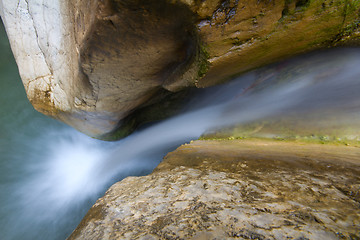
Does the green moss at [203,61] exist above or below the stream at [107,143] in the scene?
above

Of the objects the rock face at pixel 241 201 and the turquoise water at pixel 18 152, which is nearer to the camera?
the rock face at pixel 241 201

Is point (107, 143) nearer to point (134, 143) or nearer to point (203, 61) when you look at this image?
point (134, 143)

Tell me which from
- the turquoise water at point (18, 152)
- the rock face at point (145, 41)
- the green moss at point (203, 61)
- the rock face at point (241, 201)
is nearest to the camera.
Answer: the rock face at point (241, 201)

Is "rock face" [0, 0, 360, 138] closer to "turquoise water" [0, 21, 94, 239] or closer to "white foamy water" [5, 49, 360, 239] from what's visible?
"white foamy water" [5, 49, 360, 239]

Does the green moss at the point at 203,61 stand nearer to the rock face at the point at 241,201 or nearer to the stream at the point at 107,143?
the stream at the point at 107,143

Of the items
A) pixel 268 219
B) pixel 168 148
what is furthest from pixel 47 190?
pixel 268 219

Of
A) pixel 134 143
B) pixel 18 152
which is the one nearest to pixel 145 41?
pixel 134 143

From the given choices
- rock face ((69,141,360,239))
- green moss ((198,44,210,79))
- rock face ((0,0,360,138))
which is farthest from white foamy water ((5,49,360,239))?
rock face ((69,141,360,239))

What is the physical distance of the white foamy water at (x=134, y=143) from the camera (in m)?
2.01

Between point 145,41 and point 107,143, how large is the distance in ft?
10.9

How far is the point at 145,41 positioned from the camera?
160 cm

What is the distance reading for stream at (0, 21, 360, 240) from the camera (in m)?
2.01

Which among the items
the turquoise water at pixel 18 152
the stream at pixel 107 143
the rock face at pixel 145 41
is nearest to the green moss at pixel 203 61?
the rock face at pixel 145 41

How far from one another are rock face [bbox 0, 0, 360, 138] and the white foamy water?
15.8 inches
